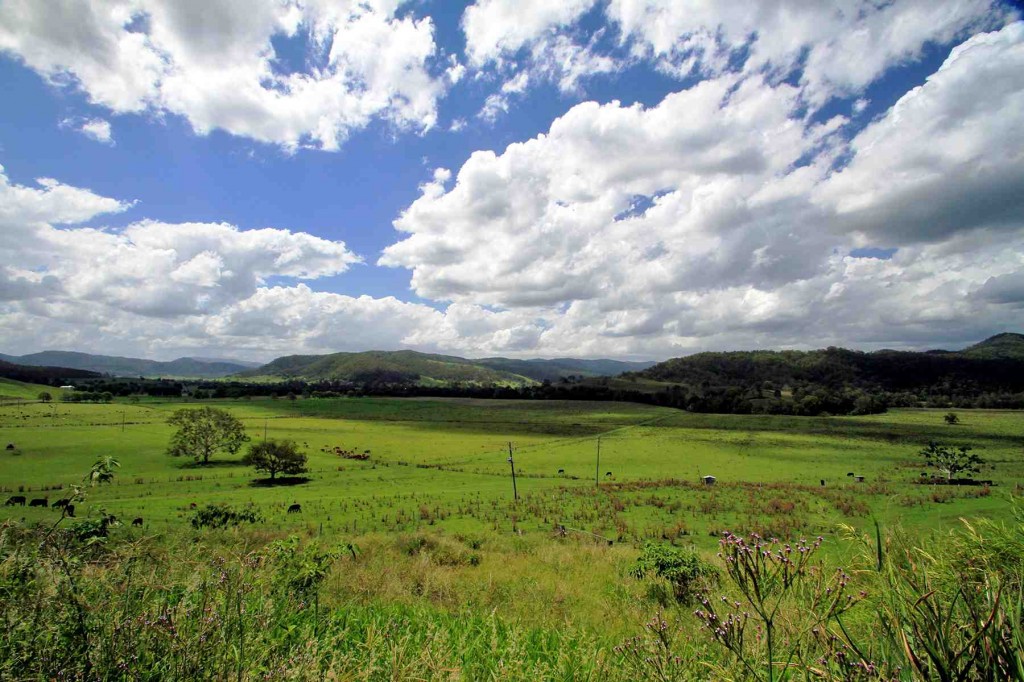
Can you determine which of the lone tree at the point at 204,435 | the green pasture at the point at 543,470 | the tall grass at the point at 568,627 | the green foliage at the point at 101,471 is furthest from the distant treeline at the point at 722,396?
the green foliage at the point at 101,471

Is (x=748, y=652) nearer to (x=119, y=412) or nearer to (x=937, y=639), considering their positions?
(x=937, y=639)

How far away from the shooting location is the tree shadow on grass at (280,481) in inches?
2191

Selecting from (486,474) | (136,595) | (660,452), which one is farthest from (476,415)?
(136,595)

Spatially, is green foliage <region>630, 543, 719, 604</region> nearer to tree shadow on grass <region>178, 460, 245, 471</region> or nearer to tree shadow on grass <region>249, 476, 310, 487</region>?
tree shadow on grass <region>249, 476, 310, 487</region>

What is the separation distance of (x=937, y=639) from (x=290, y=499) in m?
48.3

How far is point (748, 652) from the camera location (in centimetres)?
309

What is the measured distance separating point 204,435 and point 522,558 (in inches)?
2901

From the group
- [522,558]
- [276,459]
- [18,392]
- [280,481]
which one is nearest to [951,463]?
[522,558]

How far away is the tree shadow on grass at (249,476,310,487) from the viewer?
183ft

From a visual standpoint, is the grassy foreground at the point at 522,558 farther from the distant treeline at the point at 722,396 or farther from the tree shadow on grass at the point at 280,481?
the distant treeline at the point at 722,396

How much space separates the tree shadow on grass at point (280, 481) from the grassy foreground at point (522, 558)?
1.20 metres

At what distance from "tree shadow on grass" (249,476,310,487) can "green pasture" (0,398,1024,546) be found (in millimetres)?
1553

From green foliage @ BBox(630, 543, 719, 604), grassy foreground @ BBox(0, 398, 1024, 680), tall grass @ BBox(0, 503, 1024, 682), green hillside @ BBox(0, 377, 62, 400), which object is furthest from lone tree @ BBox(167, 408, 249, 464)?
green hillside @ BBox(0, 377, 62, 400)

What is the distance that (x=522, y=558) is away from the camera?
715 inches
